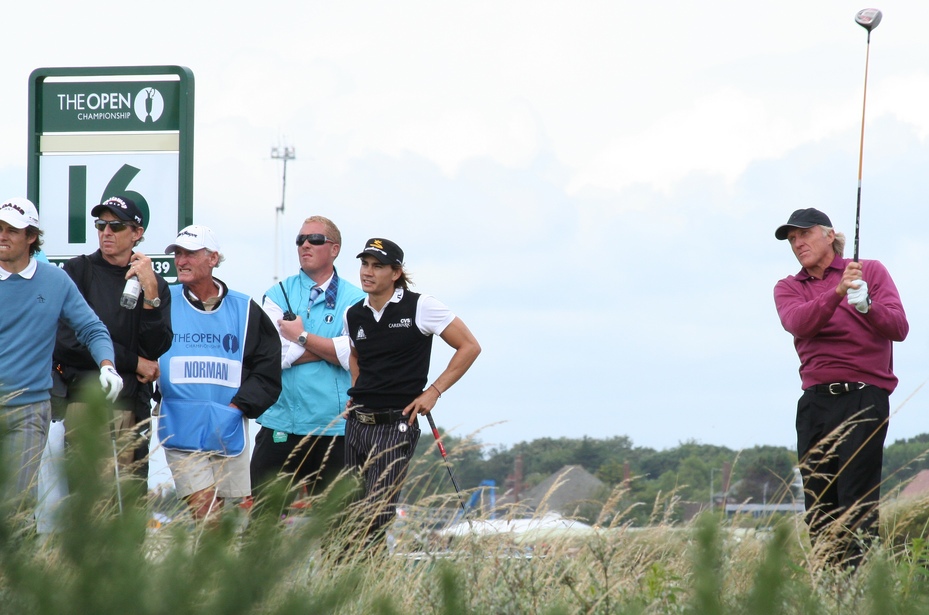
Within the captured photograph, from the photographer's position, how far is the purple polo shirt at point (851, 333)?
6000 millimetres

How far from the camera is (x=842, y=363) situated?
611cm

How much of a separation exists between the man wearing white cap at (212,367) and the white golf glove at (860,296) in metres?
3.03

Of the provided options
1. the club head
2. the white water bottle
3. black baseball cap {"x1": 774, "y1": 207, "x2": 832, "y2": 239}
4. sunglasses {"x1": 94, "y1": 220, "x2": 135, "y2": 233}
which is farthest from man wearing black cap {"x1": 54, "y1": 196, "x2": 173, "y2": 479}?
the club head

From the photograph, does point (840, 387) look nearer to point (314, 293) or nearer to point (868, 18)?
point (868, 18)

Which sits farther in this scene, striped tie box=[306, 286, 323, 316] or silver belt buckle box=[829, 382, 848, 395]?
striped tie box=[306, 286, 323, 316]

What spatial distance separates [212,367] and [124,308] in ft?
1.91

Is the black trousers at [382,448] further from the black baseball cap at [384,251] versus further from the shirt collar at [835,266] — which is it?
the shirt collar at [835,266]

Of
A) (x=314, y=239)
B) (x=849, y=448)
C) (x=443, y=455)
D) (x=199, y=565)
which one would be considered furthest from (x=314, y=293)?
(x=199, y=565)

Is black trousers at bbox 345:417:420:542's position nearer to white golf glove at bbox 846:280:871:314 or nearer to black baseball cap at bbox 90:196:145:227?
black baseball cap at bbox 90:196:145:227

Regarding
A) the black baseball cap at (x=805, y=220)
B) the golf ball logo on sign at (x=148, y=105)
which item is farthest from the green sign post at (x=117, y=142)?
the black baseball cap at (x=805, y=220)

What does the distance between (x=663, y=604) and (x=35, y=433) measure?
288 centimetres

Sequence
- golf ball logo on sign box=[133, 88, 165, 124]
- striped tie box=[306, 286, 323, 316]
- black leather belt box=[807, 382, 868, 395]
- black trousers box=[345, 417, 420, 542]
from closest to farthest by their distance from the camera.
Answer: black leather belt box=[807, 382, 868, 395] → black trousers box=[345, 417, 420, 542] → golf ball logo on sign box=[133, 88, 165, 124] → striped tie box=[306, 286, 323, 316]

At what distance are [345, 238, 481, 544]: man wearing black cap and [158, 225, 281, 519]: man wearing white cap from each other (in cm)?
53

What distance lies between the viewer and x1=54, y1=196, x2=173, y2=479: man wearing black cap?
618 centimetres
